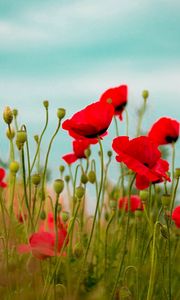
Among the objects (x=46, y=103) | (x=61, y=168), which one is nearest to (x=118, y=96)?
(x=61, y=168)

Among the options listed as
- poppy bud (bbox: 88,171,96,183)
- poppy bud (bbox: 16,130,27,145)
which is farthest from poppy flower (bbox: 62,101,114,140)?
poppy bud (bbox: 88,171,96,183)

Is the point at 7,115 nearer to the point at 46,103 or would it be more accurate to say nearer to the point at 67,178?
the point at 46,103

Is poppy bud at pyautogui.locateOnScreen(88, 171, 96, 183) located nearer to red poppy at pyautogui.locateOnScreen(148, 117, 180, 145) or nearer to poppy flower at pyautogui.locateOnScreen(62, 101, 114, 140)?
red poppy at pyautogui.locateOnScreen(148, 117, 180, 145)

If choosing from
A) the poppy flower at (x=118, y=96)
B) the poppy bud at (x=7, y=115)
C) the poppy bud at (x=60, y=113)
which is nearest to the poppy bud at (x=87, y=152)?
the poppy flower at (x=118, y=96)

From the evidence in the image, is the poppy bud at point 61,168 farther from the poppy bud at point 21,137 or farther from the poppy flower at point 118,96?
the poppy bud at point 21,137

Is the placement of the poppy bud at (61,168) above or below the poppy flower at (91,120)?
below

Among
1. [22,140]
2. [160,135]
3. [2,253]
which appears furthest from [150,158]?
[160,135]
